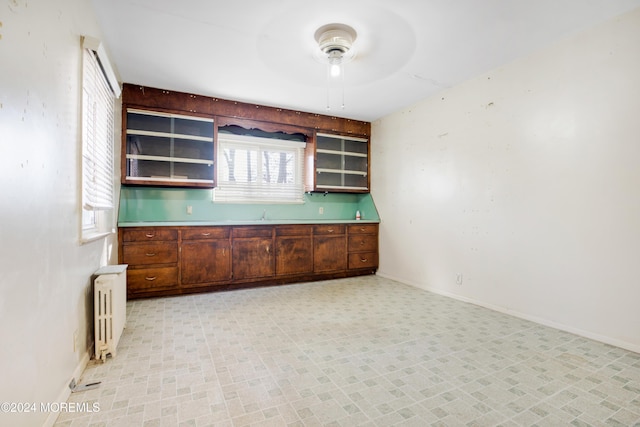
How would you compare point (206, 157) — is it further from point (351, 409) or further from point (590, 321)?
point (590, 321)

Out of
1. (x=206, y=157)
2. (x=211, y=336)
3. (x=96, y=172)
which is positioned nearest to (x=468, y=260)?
(x=211, y=336)

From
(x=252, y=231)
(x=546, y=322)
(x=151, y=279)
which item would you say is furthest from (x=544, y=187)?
(x=151, y=279)

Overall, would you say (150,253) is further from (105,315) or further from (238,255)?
(105,315)

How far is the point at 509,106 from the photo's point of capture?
3.04m

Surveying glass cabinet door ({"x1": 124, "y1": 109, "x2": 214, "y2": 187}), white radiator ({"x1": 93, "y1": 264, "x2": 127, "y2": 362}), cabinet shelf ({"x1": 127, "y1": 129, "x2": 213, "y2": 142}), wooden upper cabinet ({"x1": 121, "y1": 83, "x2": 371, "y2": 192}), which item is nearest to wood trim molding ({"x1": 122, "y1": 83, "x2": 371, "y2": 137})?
wooden upper cabinet ({"x1": 121, "y1": 83, "x2": 371, "y2": 192})

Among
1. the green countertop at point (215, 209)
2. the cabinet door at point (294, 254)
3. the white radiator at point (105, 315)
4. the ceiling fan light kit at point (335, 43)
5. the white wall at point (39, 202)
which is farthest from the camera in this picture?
the cabinet door at point (294, 254)

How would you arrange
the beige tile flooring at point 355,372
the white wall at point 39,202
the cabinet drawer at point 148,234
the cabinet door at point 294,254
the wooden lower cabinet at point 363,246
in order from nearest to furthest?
1. the white wall at point 39,202
2. the beige tile flooring at point 355,372
3. the cabinet drawer at point 148,234
4. the cabinet door at point 294,254
5. the wooden lower cabinet at point 363,246

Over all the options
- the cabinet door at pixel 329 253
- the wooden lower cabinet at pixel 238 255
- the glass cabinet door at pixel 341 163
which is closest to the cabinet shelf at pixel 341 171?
the glass cabinet door at pixel 341 163

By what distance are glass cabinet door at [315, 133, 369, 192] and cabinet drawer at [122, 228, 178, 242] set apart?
7.05 feet

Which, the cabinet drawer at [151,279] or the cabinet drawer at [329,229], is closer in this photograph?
the cabinet drawer at [151,279]

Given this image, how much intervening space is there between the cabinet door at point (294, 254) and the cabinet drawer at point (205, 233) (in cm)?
72

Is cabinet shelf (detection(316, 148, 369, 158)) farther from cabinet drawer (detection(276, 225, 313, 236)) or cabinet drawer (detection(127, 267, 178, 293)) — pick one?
cabinet drawer (detection(127, 267, 178, 293))

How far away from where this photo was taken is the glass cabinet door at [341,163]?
4.72 meters

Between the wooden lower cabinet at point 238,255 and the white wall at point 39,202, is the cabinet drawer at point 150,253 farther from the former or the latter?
the white wall at point 39,202
